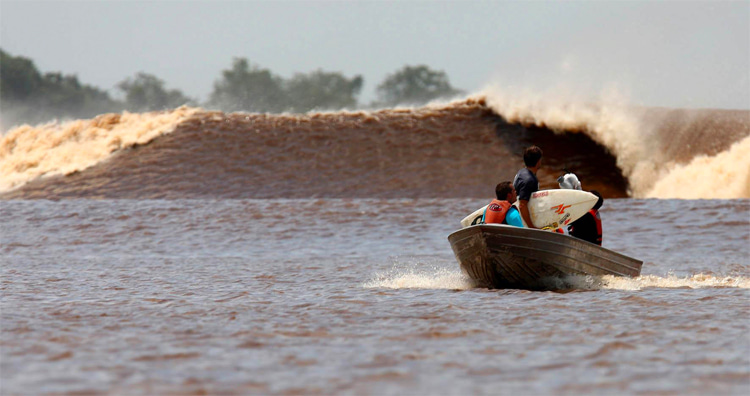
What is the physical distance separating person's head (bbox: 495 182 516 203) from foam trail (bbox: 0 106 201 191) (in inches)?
884

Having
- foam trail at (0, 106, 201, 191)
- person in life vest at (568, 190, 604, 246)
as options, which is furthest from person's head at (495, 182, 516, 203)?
foam trail at (0, 106, 201, 191)

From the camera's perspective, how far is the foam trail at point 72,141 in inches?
1192

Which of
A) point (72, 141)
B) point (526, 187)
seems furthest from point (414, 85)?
point (526, 187)

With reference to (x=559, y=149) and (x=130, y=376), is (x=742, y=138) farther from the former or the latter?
(x=130, y=376)

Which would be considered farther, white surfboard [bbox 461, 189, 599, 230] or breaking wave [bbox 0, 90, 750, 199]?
breaking wave [bbox 0, 90, 750, 199]

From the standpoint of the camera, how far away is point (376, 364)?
5613mm

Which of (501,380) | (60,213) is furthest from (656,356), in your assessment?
(60,213)

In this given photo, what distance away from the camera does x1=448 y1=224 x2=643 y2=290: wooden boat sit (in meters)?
9.20

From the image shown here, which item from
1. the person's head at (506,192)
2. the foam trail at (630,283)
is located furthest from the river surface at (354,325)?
the person's head at (506,192)

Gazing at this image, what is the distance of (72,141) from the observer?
106ft

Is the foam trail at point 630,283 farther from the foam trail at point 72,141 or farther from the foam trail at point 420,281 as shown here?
the foam trail at point 72,141

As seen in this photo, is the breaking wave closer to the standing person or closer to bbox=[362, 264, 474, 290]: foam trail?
bbox=[362, 264, 474, 290]: foam trail

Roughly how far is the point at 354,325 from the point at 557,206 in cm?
307

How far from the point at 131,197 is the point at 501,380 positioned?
22098 millimetres
